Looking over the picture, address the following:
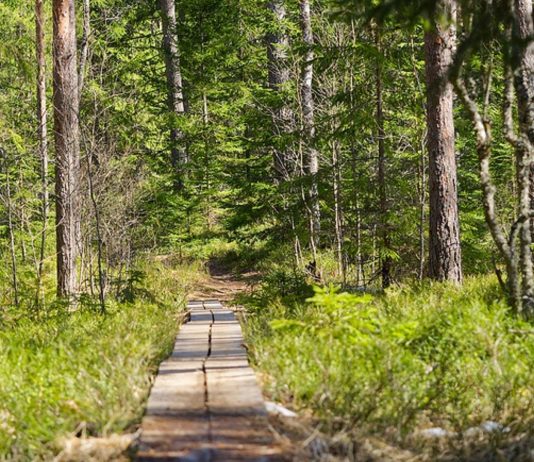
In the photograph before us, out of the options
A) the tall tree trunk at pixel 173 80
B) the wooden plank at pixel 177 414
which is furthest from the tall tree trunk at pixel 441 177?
the tall tree trunk at pixel 173 80

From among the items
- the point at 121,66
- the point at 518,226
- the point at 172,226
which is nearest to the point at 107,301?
the point at 518,226

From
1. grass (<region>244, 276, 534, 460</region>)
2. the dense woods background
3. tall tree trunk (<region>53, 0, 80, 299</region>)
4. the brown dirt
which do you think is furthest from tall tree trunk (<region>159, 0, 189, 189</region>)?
grass (<region>244, 276, 534, 460</region>)

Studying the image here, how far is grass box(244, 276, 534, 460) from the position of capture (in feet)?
16.3

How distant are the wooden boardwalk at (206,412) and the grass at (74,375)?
0.22 metres

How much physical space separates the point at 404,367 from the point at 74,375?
8.76ft

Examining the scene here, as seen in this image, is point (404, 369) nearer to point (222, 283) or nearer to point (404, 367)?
point (404, 367)

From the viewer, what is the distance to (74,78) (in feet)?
41.3

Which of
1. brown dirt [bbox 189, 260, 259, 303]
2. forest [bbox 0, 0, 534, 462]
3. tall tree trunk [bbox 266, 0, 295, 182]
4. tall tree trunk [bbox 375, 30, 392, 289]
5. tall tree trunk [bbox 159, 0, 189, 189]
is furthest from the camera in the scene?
tall tree trunk [bbox 159, 0, 189, 189]

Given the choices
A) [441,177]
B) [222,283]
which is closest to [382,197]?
[441,177]

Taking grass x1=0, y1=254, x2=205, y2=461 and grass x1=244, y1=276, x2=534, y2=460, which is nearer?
grass x1=0, y1=254, x2=205, y2=461

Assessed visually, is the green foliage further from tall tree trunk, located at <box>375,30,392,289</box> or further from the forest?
tall tree trunk, located at <box>375,30,392,289</box>

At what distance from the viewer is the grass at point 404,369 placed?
4.97 m

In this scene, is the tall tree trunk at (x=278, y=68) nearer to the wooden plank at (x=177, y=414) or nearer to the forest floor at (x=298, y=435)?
the wooden plank at (x=177, y=414)

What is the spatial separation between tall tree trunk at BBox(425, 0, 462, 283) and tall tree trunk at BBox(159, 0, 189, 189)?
13.1 meters
